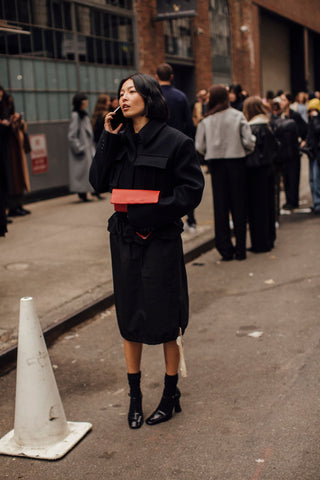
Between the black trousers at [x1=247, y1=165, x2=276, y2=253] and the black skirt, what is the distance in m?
4.76

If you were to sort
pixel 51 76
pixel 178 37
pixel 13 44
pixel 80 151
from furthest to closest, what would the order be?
pixel 178 37 → pixel 51 76 → pixel 80 151 → pixel 13 44

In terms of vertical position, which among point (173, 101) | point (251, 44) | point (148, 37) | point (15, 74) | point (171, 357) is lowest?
point (171, 357)

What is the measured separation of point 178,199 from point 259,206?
501 centimetres

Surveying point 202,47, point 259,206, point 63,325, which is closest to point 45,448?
point 63,325

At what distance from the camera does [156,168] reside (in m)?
3.64

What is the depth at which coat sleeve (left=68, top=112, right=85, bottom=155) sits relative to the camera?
39.8 feet

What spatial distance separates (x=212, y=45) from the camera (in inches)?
792

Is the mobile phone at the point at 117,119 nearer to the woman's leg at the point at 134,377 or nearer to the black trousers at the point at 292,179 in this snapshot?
the woman's leg at the point at 134,377

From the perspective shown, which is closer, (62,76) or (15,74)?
(15,74)

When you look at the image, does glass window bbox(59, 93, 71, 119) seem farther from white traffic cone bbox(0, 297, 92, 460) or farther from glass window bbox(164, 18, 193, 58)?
white traffic cone bbox(0, 297, 92, 460)

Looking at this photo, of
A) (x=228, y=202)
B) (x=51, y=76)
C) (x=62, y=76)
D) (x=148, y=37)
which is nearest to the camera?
(x=228, y=202)

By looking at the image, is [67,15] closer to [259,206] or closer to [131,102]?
[259,206]

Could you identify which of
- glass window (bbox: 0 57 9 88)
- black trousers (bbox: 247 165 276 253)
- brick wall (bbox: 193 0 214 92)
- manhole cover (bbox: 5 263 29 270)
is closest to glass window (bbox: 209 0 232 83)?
A: brick wall (bbox: 193 0 214 92)

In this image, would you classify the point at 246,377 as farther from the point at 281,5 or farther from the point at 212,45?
the point at 281,5
